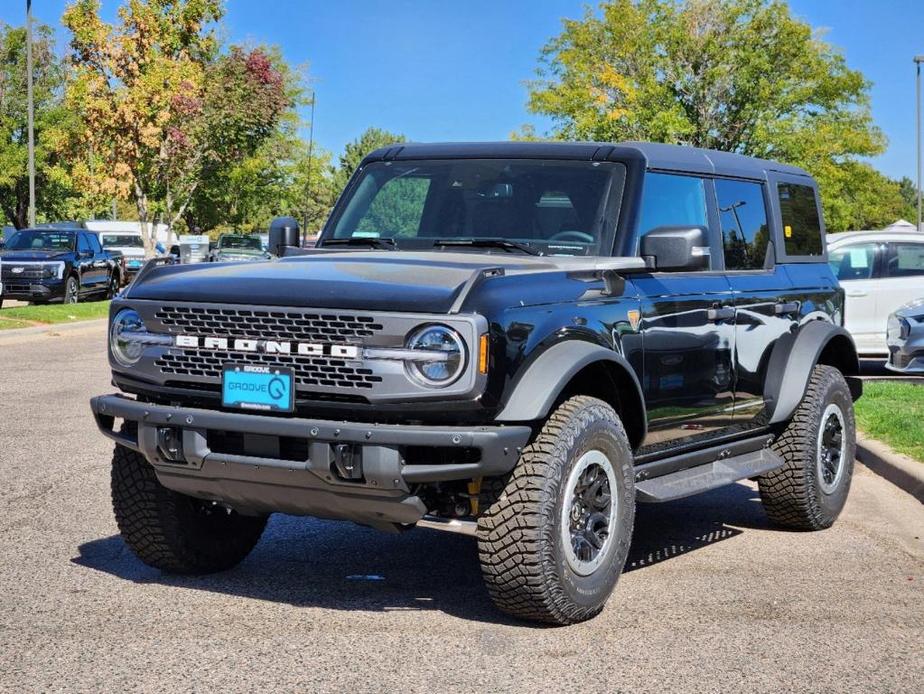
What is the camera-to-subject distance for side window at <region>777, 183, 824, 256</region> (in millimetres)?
7832

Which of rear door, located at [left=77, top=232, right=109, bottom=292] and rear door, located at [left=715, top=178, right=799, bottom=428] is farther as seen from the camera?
rear door, located at [left=77, top=232, right=109, bottom=292]

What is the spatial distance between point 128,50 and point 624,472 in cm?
3074

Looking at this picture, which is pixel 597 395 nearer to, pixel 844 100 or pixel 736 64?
pixel 736 64

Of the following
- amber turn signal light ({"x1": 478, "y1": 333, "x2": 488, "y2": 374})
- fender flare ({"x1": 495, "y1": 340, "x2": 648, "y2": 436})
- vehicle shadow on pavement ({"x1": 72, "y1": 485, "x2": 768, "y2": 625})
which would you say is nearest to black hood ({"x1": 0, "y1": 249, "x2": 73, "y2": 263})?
vehicle shadow on pavement ({"x1": 72, "y1": 485, "x2": 768, "y2": 625})

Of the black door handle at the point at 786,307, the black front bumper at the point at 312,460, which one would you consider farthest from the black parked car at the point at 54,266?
the black front bumper at the point at 312,460

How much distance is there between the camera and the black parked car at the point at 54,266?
95.5 feet

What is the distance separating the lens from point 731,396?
6.75m

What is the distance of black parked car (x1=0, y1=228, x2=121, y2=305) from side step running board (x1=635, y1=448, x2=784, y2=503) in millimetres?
23329

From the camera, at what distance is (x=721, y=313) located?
664 cm

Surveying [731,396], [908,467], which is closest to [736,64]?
[908,467]

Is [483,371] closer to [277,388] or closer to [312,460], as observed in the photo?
[312,460]

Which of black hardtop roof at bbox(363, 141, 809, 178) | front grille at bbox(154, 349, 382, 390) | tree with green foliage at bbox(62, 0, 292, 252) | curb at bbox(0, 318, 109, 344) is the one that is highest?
tree with green foliage at bbox(62, 0, 292, 252)

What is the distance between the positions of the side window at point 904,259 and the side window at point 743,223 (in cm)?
1027

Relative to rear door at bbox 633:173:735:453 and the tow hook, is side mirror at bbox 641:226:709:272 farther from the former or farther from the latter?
the tow hook
